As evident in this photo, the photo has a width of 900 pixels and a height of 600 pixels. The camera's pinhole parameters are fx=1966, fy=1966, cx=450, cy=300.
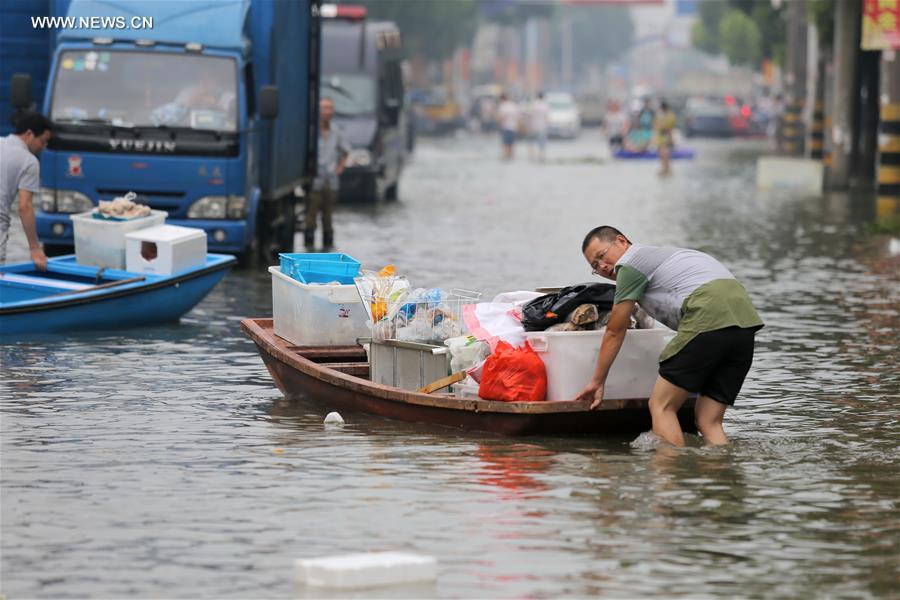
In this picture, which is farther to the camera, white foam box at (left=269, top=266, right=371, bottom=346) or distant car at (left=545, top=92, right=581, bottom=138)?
distant car at (left=545, top=92, right=581, bottom=138)

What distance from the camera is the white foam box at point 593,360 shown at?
10.4 meters

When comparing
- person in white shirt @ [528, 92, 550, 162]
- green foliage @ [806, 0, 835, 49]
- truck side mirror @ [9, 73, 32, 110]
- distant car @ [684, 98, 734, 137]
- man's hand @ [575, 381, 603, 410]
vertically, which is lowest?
distant car @ [684, 98, 734, 137]

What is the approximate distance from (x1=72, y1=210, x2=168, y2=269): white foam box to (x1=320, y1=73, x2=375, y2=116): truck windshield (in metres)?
14.7

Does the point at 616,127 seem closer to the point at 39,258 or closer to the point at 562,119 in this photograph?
the point at 562,119

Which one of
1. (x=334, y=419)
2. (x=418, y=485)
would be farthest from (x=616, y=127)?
(x=418, y=485)

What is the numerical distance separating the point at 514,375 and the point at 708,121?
65935 millimetres

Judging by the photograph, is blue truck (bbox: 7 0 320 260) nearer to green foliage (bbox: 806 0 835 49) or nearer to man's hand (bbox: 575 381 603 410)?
man's hand (bbox: 575 381 603 410)

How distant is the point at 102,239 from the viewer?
16047mm

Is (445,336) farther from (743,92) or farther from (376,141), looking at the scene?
(743,92)

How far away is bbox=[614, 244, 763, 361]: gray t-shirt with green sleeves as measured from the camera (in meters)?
10.0

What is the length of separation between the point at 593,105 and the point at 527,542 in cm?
9729

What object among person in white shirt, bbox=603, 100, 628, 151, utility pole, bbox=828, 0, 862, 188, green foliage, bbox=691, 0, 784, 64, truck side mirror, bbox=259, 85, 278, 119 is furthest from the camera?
green foliage, bbox=691, 0, 784, 64

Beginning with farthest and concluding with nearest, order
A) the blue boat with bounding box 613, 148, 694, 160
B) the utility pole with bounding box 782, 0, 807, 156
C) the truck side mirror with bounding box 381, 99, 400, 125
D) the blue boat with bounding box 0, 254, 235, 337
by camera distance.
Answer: the utility pole with bounding box 782, 0, 807, 156 < the blue boat with bounding box 613, 148, 694, 160 < the truck side mirror with bounding box 381, 99, 400, 125 < the blue boat with bounding box 0, 254, 235, 337

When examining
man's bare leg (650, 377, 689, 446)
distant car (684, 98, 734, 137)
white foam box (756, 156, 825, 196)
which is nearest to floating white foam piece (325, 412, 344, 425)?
man's bare leg (650, 377, 689, 446)
